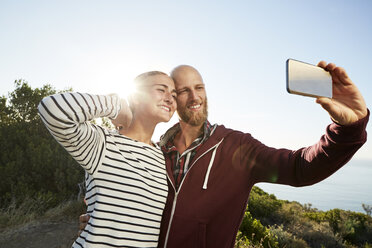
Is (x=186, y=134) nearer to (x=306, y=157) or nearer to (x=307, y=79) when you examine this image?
(x=306, y=157)

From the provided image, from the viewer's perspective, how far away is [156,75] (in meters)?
2.31

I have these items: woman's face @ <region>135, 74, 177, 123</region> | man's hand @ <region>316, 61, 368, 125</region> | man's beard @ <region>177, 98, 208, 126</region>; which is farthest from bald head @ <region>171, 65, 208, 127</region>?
man's hand @ <region>316, 61, 368, 125</region>

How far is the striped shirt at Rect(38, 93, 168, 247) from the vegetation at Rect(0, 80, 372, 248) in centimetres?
354

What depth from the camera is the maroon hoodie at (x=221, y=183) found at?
188 cm

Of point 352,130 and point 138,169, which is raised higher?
point 352,130

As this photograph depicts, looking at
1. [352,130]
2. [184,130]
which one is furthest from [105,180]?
[352,130]

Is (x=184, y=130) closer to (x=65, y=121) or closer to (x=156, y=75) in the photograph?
(x=156, y=75)

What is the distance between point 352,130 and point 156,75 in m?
1.59

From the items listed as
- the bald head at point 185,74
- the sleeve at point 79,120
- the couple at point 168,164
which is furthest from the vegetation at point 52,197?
the sleeve at point 79,120

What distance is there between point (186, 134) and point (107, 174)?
1.30 m

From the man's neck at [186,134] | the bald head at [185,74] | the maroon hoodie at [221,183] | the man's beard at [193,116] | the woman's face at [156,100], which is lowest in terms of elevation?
the maroon hoodie at [221,183]

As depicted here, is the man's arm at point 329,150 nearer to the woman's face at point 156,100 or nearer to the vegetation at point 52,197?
the woman's face at point 156,100

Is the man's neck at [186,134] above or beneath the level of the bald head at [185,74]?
beneath

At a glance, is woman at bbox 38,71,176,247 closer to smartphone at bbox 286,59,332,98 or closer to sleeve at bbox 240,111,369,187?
sleeve at bbox 240,111,369,187
